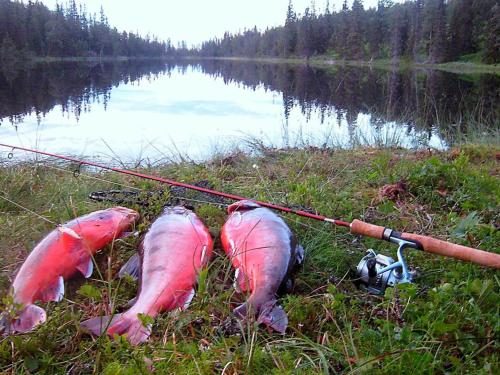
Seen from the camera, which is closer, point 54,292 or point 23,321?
point 23,321

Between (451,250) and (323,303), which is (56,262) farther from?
(451,250)

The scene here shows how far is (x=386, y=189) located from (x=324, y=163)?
1680mm

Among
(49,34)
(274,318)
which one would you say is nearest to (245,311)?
(274,318)

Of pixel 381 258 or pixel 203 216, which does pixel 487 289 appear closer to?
pixel 381 258

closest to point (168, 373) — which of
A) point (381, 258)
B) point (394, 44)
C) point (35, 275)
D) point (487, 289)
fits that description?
point (35, 275)

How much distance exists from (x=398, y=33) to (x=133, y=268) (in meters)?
73.9

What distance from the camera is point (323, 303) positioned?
2.46m

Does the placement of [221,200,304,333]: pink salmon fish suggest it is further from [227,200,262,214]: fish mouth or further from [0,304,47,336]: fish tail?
[0,304,47,336]: fish tail

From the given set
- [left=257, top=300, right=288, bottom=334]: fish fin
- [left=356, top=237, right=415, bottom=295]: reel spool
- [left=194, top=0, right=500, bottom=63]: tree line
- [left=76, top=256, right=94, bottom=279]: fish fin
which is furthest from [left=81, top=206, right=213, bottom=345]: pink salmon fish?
[left=194, top=0, right=500, bottom=63]: tree line

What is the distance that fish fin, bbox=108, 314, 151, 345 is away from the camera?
200cm

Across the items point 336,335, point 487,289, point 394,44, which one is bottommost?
point 336,335

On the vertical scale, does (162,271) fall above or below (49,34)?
below

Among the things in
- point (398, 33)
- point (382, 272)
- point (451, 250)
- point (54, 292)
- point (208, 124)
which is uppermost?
point (398, 33)

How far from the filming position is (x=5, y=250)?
10.3ft
